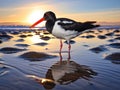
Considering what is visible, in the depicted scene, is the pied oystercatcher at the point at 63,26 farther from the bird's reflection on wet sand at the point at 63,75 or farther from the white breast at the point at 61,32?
the bird's reflection on wet sand at the point at 63,75

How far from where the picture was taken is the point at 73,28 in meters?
12.8

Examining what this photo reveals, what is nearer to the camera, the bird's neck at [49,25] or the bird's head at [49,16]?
the bird's neck at [49,25]

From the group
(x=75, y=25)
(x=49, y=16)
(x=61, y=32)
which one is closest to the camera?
(x=61, y=32)

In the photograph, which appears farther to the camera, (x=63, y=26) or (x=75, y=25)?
(x=75, y=25)

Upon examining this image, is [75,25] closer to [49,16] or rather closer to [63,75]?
[49,16]

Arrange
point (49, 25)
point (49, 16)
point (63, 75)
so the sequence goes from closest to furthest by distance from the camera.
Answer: point (63, 75)
point (49, 25)
point (49, 16)

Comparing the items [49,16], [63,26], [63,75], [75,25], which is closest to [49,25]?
[49,16]

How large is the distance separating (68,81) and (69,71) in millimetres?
1544

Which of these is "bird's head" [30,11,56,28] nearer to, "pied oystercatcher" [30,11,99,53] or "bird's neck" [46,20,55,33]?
"pied oystercatcher" [30,11,99,53]

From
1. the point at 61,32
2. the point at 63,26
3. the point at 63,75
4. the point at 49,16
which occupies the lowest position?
→ the point at 63,75

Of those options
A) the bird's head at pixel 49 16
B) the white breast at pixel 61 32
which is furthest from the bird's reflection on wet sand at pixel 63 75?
the bird's head at pixel 49 16

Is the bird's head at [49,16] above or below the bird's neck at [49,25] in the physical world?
above

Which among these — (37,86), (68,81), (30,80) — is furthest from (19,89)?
(68,81)

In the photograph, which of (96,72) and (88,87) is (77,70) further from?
(88,87)
